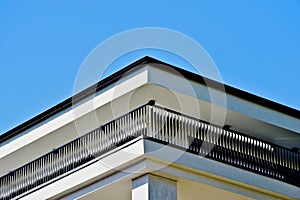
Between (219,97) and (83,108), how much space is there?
15.3ft

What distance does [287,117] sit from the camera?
104 feet

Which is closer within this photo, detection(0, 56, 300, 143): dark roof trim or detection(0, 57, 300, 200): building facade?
detection(0, 57, 300, 200): building facade

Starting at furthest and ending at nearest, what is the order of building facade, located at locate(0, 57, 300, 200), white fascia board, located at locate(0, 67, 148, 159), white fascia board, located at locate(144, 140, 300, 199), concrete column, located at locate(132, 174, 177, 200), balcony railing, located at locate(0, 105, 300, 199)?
1. white fascia board, located at locate(0, 67, 148, 159)
2. balcony railing, located at locate(0, 105, 300, 199)
3. building facade, located at locate(0, 57, 300, 200)
4. white fascia board, located at locate(144, 140, 300, 199)
5. concrete column, located at locate(132, 174, 177, 200)

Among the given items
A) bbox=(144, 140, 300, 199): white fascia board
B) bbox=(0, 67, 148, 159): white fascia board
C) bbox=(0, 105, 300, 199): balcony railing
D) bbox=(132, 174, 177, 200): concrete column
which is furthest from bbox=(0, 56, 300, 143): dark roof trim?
bbox=(132, 174, 177, 200): concrete column

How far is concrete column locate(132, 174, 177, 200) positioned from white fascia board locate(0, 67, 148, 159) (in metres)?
3.04

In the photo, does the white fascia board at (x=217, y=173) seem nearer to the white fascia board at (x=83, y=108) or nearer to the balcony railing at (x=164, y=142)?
the balcony railing at (x=164, y=142)

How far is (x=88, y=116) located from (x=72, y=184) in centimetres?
270

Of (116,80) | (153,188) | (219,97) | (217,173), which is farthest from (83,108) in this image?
(217,173)

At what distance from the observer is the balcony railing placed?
27.0 metres

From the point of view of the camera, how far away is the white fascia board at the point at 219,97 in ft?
90.5

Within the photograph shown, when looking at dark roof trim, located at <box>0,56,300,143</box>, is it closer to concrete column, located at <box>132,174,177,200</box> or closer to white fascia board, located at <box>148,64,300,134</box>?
white fascia board, located at <box>148,64,300,134</box>

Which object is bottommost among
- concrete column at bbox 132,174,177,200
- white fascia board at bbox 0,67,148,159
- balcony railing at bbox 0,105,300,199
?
concrete column at bbox 132,174,177,200

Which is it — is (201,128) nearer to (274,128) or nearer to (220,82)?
(220,82)

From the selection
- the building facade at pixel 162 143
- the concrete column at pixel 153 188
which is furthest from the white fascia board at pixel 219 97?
the concrete column at pixel 153 188
